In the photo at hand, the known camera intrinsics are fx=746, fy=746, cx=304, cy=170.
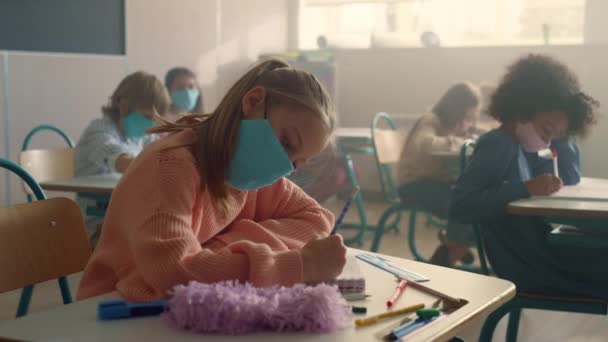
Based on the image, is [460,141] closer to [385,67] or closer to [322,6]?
[385,67]

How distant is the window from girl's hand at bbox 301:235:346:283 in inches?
195

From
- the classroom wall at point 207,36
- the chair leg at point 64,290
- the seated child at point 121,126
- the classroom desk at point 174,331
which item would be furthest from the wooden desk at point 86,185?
the classroom wall at point 207,36

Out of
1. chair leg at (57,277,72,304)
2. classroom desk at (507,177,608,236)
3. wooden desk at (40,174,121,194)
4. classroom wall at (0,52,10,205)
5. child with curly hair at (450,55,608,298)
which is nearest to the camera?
chair leg at (57,277,72,304)

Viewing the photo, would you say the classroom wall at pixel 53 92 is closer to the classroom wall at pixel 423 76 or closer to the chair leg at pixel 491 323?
the classroom wall at pixel 423 76

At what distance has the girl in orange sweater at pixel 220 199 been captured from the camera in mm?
1065

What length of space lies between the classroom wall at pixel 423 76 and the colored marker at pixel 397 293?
4.44 metres

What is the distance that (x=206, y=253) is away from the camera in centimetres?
107

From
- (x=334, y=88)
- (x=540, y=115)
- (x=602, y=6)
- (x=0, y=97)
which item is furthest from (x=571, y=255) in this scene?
(x=334, y=88)

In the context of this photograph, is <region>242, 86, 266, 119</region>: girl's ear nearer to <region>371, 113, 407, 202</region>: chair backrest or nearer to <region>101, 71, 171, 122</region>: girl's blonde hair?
<region>101, 71, 171, 122</region>: girl's blonde hair

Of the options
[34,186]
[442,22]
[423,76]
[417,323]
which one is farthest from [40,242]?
[442,22]

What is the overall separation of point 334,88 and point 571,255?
4.29 m

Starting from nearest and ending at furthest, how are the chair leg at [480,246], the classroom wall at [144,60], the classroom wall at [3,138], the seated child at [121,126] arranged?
the chair leg at [480,246], the seated child at [121,126], the classroom wall at [3,138], the classroom wall at [144,60]

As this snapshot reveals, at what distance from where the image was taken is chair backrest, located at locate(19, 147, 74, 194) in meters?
3.11

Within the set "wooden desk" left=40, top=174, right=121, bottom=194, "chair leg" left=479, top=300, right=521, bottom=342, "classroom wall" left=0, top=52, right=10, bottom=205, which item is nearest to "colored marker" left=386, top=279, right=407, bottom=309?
"chair leg" left=479, top=300, right=521, bottom=342
